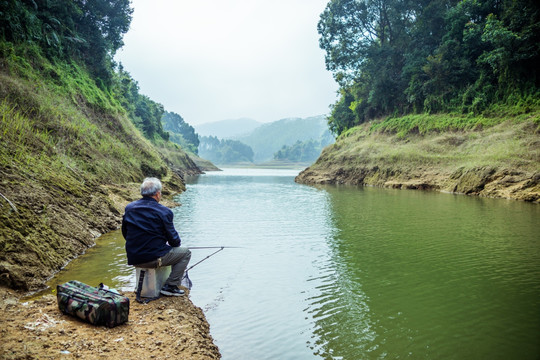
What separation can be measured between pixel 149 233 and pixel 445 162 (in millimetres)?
29843

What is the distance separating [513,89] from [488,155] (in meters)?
8.13

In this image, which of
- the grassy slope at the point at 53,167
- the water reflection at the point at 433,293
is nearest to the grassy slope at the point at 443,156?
the water reflection at the point at 433,293

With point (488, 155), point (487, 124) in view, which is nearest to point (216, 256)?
point (488, 155)

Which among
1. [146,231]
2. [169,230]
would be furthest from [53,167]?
[169,230]

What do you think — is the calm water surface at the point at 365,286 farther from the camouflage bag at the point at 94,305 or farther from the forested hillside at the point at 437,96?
the forested hillside at the point at 437,96

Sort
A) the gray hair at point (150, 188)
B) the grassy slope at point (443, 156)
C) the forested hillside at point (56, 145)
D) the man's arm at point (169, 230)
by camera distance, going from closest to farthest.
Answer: the man's arm at point (169, 230), the gray hair at point (150, 188), the forested hillside at point (56, 145), the grassy slope at point (443, 156)

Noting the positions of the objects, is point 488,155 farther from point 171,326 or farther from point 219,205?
point 171,326

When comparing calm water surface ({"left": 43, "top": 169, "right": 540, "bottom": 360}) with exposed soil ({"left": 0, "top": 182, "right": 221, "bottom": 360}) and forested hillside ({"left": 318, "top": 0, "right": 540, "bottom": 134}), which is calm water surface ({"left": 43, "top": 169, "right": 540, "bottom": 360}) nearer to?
exposed soil ({"left": 0, "top": 182, "right": 221, "bottom": 360})

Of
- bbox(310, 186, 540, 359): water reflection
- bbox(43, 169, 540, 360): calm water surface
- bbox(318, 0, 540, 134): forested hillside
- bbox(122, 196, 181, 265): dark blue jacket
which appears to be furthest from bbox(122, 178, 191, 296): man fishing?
bbox(318, 0, 540, 134): forested hillside

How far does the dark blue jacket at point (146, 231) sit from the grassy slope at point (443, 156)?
21.3m

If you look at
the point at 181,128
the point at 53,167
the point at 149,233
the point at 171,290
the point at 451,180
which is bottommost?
the point at 171,290

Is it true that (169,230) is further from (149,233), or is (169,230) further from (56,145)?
(56,145)

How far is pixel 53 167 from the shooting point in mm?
11328

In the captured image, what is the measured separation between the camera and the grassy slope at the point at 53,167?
6.81 m
